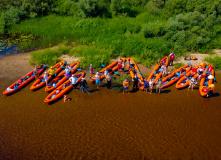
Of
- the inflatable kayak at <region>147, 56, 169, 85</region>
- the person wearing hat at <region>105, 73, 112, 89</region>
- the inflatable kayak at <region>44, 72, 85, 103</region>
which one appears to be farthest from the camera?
the inflatable kayak at <region>147, 56, 169, 85</region>

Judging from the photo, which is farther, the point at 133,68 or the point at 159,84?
the point at 133,68

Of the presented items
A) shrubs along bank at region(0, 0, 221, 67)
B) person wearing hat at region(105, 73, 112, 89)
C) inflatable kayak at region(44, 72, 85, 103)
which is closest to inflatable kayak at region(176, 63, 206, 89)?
shrubs along bank at region(0, 0, 221, 67)

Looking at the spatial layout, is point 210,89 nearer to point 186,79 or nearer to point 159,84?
point 186,79

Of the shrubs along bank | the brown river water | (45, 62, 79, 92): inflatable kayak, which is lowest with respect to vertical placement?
the brown river water

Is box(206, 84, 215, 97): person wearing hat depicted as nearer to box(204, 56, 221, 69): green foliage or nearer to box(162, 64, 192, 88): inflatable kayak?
box(162, 64, 192, 88): inflatable kayak

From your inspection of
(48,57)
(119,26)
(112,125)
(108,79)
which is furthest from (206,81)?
(48,57)

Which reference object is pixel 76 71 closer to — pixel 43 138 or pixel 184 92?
pixel 43 138

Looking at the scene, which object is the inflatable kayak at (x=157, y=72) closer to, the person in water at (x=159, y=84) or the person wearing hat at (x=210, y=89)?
the person in water at (x=159, y=84)
